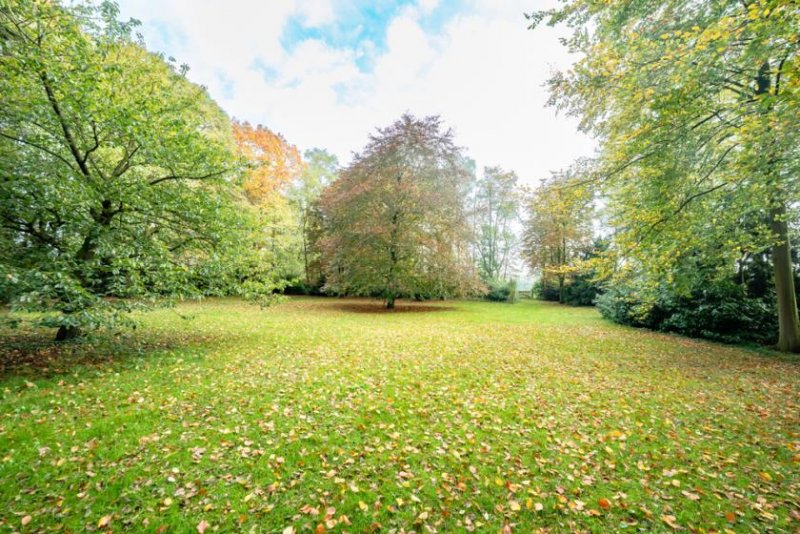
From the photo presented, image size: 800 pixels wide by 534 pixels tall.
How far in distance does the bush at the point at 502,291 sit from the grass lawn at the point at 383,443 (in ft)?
62.9

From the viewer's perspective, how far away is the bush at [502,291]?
26.9 m

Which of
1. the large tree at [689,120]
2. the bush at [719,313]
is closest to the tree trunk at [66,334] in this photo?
the large tree at [689,120]

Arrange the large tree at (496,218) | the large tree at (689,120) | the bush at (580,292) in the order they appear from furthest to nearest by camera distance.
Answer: the large tree at (496,218)
the bush at (580,292)
the large tree at (689,120)

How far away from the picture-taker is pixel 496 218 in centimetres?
3403

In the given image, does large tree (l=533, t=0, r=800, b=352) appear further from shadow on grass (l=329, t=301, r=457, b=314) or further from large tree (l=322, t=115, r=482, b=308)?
shadow on grass (l=329, t=301, r=457, b=314)

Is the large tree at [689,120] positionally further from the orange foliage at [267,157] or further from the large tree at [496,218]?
the large tree at [496,218]

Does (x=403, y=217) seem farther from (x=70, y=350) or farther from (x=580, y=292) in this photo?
(x=580, y=292)

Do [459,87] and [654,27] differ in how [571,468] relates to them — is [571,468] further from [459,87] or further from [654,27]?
[459,87]

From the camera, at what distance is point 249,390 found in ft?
17.6

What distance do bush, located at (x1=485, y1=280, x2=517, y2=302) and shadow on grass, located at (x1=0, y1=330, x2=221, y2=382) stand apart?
2311 cm

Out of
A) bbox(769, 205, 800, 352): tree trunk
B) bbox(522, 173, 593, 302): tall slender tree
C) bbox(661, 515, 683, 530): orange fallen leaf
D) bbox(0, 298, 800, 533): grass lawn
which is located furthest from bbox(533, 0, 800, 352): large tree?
bbox(522, 173, 593, 302): tall slender tree

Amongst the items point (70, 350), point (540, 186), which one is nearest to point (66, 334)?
point (70, 350)

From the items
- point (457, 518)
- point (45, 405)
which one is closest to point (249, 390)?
point (45, 405)

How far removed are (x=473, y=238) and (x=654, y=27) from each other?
13116mm
